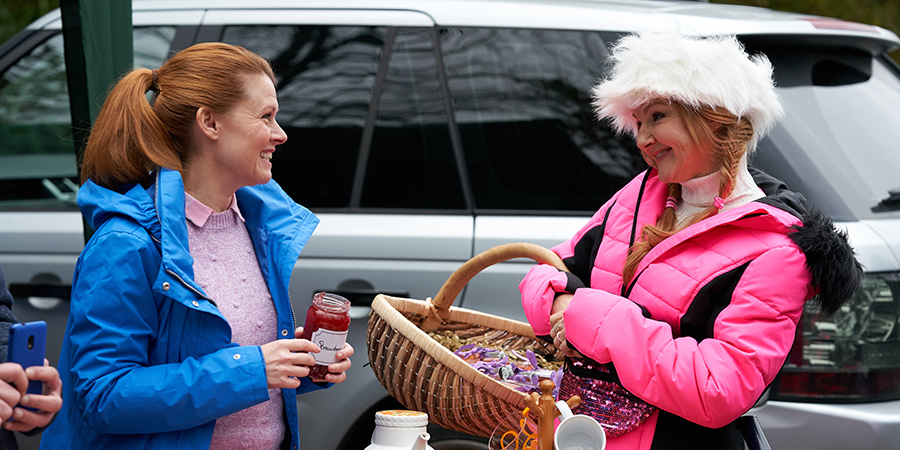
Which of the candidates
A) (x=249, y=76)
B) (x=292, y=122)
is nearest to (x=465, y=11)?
(x=292, y=122)

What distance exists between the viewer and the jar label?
1783 millimetres

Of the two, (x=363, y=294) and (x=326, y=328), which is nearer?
(x=326, y=328)

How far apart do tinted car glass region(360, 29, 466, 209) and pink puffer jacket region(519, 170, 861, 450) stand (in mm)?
1199

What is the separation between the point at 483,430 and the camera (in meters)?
2.04

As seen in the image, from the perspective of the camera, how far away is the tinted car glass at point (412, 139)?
9.64 ft

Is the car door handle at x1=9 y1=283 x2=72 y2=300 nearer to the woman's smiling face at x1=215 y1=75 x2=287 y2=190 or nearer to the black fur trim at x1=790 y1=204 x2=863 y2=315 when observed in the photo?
the woman's smiling face at x1=215 y1=75 x2=287 y2=190

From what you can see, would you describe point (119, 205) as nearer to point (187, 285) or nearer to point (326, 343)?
point (187, 285)

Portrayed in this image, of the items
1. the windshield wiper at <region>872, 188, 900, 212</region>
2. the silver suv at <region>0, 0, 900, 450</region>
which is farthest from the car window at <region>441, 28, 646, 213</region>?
the windshield wiper at <region>872, 188, 900, 212</region>

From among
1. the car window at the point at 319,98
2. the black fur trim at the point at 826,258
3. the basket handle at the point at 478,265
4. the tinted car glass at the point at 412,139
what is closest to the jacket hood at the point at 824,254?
the black fur trim at the point at 826,258

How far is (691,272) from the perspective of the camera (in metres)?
1.73

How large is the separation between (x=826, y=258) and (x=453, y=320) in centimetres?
108

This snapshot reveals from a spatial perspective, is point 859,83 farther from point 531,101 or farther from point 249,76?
point 249,76

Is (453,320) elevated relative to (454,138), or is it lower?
lower

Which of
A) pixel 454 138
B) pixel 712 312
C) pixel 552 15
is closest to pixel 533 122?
pixel 454 138
